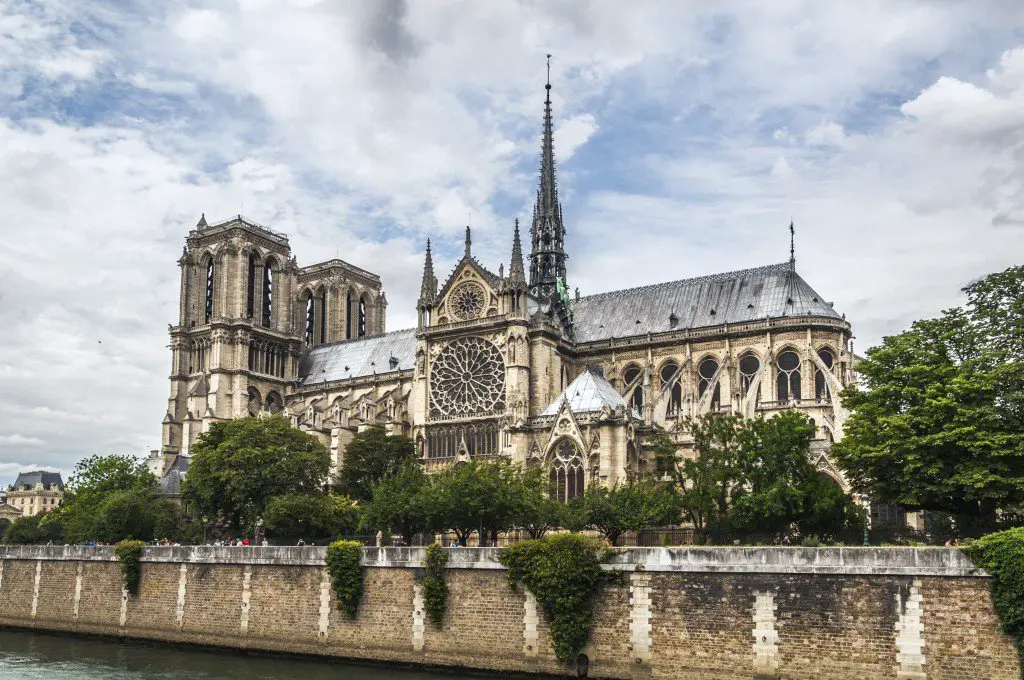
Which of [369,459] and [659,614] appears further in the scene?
[369,459]

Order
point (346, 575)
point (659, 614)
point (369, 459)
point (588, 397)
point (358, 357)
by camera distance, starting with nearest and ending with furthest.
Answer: point (659, 614)
point (346, 575)
point (588, 397)
point (369, 459)
point (358, 357)

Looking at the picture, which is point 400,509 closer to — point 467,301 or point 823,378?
point 467,301

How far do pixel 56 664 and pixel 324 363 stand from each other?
56679mm

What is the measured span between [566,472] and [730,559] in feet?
83.4

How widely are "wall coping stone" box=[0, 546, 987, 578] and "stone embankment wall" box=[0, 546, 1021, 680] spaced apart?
0.13 feet

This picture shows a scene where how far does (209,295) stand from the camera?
95250mm

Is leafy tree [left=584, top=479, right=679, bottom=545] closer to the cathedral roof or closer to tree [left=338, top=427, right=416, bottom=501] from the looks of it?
the cathedral roof

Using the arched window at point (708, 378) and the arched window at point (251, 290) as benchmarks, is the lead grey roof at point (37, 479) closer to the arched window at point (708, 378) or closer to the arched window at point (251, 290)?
the arched window at point (251, 290)

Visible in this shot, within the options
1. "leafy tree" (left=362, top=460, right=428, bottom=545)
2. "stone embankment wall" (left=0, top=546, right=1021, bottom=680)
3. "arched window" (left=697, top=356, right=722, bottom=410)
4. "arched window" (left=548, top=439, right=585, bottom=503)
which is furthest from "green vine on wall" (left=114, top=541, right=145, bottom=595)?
"arched window" (left=697, top=356, right=722, bottom=410)

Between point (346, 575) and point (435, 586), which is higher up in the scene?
point (346, 575)

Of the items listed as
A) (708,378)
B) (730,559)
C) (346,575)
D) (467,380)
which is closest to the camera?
(730,559)

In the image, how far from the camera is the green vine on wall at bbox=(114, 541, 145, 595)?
154 feet

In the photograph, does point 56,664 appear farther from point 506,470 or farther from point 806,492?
point 806,492

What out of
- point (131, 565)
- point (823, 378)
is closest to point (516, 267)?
point (823, 378)
